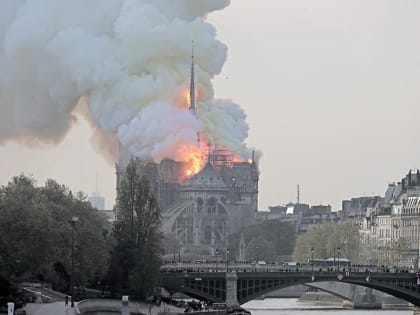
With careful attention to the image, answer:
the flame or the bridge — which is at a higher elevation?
the flame

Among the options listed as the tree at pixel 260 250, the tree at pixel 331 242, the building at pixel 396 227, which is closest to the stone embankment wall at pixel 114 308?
the building at pixel 396 227

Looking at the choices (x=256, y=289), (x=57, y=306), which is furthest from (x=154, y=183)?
(x=57, y=306)

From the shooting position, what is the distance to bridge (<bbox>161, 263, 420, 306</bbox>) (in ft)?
363

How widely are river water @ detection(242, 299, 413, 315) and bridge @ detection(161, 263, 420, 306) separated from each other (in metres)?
4.78

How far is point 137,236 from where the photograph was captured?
4077 inches

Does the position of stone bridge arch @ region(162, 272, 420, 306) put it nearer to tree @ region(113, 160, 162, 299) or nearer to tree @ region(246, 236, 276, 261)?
tree @ region(113, 160, 162, 299)

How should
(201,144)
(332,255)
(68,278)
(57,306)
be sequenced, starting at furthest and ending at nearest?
(201,144) < (332,255) < (68,278) < (57,306)

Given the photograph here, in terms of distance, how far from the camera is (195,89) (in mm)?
174250

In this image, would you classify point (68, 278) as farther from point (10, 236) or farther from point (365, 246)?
point (365, 246)

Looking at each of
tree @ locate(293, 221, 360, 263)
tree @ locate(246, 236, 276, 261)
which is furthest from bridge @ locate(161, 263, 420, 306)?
tree @ locate(246, 236, 276, 261)

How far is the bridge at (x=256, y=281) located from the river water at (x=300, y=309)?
15.7 feet

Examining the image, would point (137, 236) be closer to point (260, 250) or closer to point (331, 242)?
point (331, 242)

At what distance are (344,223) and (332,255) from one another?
1047 cm

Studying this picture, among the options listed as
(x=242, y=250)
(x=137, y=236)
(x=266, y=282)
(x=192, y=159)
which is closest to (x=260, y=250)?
(x=242, y=250)
